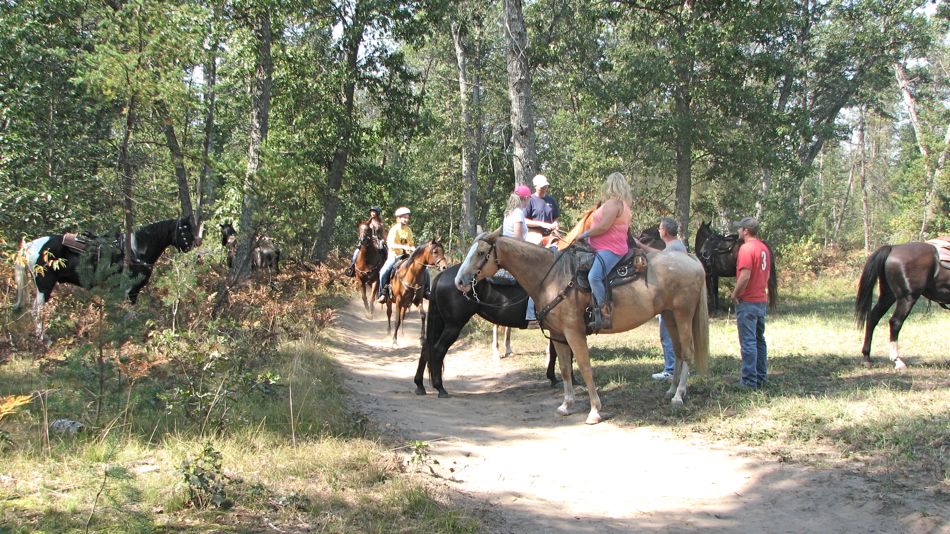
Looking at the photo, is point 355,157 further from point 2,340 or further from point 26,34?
point 2,340

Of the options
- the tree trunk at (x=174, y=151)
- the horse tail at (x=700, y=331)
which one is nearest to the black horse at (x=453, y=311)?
the horse tail at (x=700, y=331)

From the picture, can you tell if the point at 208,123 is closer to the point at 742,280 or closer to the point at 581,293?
the point at 581,293

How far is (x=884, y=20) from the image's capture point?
2905 cm

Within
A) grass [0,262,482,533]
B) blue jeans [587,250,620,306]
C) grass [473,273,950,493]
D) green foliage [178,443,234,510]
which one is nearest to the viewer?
grass [0,262,482,533]

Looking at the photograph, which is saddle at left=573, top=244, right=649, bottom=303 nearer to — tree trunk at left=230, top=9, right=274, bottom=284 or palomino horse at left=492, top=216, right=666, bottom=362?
palomino horse at left=492, top=216, right=666, bottom=362

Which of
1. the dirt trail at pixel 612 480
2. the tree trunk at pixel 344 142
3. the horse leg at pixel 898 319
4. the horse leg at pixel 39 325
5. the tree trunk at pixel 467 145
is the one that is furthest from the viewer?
the tree trunk at pixel 467 145

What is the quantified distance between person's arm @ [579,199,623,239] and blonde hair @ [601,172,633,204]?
9 centimetres

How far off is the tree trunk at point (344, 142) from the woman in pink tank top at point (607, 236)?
1473 cm

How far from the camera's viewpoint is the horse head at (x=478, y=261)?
26.9 ft

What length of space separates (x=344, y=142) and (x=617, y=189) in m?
16.1

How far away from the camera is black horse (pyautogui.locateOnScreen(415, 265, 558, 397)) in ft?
31.4

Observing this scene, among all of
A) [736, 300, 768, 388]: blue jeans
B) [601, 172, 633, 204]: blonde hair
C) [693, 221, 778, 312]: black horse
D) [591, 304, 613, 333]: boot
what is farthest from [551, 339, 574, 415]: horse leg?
[693, 221, 778, 312]: black horse

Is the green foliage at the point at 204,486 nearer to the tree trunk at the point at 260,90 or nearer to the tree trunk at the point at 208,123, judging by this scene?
the tree trunk at the point at 208,123

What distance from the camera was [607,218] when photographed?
8.04 m
